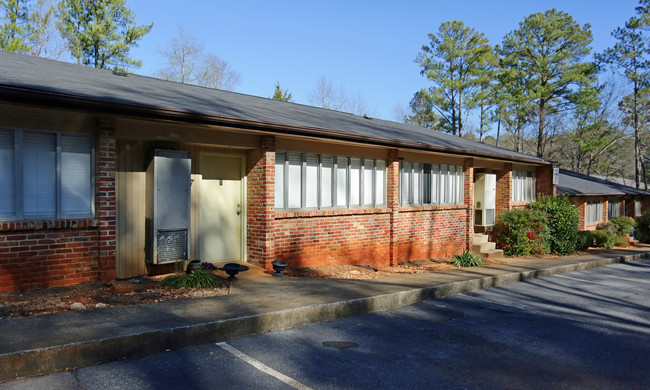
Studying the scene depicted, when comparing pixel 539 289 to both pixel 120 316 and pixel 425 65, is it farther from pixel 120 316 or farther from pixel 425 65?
pixel 425 65

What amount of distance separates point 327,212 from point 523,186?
11247 mm

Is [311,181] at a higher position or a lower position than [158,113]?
lower

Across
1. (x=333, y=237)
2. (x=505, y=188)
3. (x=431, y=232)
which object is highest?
(x=505, y=188)

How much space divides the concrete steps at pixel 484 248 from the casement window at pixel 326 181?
4.85 m

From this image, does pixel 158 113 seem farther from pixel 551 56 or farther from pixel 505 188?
pixel 551 56

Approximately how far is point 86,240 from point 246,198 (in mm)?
3274

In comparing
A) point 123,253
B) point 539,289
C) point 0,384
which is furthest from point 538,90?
point 0,384

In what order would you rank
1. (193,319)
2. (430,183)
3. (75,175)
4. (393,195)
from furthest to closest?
(430,183) → (393,195) → (75,175) → (193,319)

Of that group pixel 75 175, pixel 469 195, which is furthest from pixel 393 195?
pixel 75 175

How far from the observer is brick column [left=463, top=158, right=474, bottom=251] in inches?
590

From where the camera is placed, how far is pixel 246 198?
380 inches

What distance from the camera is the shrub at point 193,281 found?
744 cm

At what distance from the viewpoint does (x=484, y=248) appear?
50.7ft

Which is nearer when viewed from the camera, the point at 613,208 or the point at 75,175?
the point at 75,175
